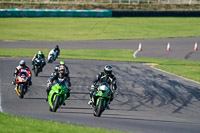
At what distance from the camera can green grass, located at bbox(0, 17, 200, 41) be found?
175 feet

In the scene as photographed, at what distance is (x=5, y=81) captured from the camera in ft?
75.3

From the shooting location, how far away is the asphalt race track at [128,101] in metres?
14.2

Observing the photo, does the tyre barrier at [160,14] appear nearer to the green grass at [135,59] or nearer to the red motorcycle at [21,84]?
the green grass at [135,59]

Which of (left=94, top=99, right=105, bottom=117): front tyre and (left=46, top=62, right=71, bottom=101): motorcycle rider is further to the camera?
(left=46, top=62, right=71, bottom=101): motorcycle rider

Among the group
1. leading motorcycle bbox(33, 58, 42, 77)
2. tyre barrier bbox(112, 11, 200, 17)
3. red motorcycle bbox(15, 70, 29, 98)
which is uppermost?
red motorcycle bbox(15, 70, 29, 98)

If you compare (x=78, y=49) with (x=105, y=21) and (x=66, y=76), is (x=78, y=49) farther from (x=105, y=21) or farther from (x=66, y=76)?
(x=66, y=76)

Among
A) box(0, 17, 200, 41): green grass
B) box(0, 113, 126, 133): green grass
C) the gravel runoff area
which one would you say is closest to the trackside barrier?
box(0, 17, 200, 41): green grass

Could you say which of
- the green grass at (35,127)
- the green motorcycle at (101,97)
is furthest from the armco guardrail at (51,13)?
the green grass at (35,127)

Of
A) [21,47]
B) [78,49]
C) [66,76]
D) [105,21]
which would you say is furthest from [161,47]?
[66,76]

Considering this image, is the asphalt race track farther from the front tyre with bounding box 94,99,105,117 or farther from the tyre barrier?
the tyre barrier

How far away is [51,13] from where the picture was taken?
6388 cm

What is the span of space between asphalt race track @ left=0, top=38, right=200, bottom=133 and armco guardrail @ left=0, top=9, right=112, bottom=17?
3321cm

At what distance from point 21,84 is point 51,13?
45966 mm

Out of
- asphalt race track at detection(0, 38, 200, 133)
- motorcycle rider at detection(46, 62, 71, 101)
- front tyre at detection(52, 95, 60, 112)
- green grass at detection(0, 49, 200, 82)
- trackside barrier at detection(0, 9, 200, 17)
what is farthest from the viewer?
trackside barrier at detection(0, 9, 200, 17)
